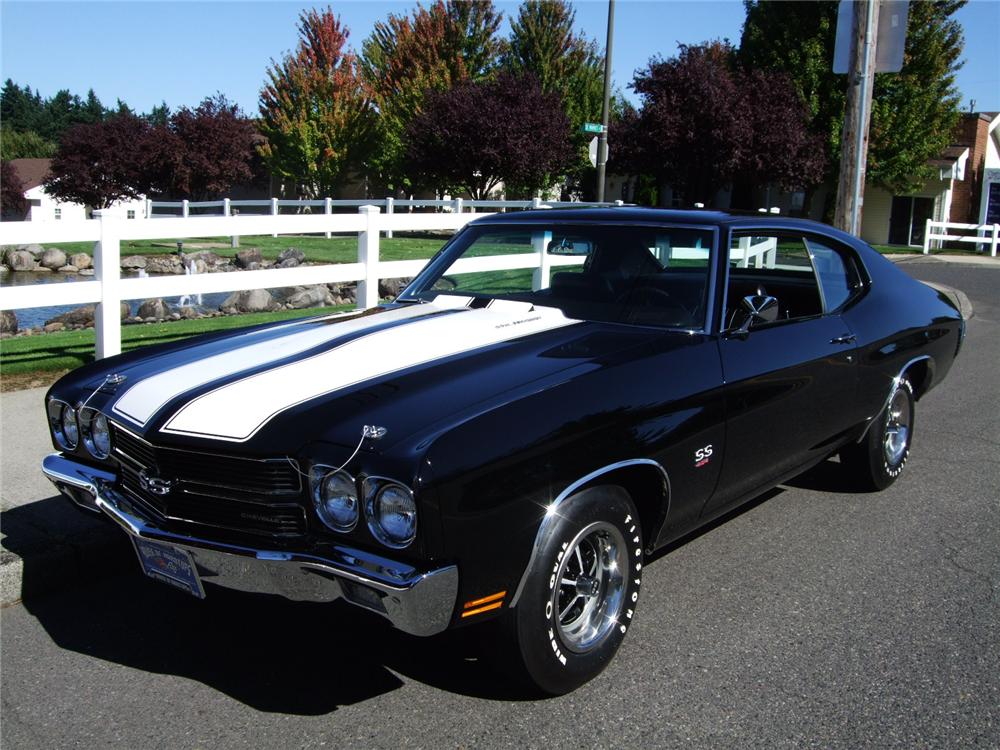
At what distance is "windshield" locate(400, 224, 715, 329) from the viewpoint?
4.28m

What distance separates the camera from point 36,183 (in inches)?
2662

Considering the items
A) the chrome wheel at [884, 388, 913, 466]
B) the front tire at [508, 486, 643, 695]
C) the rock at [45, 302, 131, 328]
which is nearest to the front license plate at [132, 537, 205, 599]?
the front tire at [508, 486, 643, 695]

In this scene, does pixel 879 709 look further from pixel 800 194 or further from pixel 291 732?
pixel 800 194

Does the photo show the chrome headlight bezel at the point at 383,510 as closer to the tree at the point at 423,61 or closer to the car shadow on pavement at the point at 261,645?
the car shadow on pavement at the point at 261,645

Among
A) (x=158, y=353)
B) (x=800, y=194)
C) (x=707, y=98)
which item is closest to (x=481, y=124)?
(x=707, y=98)

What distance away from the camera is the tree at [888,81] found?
1201 inches

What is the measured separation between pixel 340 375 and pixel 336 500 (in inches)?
25.8

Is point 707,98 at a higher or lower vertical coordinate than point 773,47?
lower

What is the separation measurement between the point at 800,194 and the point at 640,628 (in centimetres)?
3569

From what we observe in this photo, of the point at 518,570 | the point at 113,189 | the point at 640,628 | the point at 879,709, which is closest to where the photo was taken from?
the point at 518,570

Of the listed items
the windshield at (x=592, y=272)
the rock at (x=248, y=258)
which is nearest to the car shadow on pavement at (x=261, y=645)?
the windshield at (x=592, y=272)

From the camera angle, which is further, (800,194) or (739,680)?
(800,194)

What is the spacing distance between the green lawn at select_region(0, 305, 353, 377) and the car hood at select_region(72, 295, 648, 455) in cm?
393

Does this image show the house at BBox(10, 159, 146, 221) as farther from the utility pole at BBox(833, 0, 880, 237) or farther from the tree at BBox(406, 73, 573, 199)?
the utility pole at BBox(833, 0, 880, 237)
